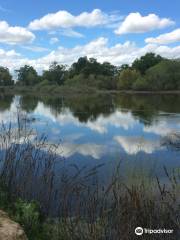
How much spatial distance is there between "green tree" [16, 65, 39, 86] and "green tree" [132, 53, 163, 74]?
3478cm

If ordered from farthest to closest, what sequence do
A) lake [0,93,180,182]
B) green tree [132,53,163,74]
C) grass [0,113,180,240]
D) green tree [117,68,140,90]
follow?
green tree [132,53,163,74], green tree [117,68,140,90], lake [0,93,180,182], grass [0,113,180,240]

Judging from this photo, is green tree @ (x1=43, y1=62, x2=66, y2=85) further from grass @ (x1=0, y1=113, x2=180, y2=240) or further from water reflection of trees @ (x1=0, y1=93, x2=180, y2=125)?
grass @ (x1=0, y1=113, x2=180, y2=240)

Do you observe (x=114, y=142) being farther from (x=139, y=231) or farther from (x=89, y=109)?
(x=89, y=109)

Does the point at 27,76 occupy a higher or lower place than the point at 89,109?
higher

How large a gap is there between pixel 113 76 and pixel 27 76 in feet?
120

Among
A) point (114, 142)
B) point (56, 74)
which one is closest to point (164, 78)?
point (56, 74)

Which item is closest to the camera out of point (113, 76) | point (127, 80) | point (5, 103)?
point (5, 103)

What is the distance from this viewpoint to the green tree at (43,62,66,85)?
125 m

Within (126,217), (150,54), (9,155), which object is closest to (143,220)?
(126,217)

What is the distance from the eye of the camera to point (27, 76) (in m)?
134

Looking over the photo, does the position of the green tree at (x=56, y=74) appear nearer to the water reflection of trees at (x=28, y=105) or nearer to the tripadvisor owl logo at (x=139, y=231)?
the water reflection of trees at (x=28, y=105)

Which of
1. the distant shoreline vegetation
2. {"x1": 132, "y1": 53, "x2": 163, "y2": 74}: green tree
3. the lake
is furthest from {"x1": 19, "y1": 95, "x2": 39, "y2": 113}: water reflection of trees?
{"x1": 132, "y1": 53, "x2": 163, "y2": 74}: green tree

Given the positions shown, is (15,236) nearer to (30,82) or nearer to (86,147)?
(86,147)

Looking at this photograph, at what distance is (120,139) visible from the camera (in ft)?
66.8
